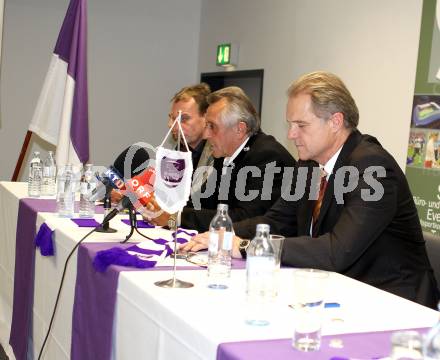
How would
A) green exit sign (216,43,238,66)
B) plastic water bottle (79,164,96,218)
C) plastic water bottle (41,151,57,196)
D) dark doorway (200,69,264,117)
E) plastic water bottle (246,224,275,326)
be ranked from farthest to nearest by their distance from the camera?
green exit sign (216,43,238,66)
dark doorway (200,69,264,117)
plastic water bottle (41,151,57,196)
plastic water bottle (79,164,96,218)
plastic water bottle (246,224,275,326)

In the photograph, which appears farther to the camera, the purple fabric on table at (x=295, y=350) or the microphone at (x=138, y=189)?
the microphone at (x=138, y=189)

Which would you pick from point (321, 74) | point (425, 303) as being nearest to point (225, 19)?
point (321, 74)

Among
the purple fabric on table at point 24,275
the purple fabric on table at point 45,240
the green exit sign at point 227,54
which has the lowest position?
the purple fabric on table at point 24,275

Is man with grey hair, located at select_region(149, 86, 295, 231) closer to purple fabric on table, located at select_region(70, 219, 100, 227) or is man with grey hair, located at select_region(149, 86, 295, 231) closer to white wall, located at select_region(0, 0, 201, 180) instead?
purple fabric on table, located at select_region(70, 219, 100, 227)

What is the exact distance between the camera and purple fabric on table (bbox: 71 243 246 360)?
1853 millimetres

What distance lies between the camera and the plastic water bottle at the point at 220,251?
1778 mm

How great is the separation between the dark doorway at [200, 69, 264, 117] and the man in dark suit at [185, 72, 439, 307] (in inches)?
132

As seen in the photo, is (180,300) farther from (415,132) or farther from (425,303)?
(415,132)

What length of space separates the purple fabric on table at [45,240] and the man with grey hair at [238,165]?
64 centimetres

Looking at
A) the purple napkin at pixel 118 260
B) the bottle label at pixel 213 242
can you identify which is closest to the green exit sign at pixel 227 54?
the purple napkin at pixel 118 260

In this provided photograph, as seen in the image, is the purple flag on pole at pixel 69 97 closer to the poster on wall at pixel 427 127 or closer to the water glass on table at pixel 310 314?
the poster on wall at pixel 427 127

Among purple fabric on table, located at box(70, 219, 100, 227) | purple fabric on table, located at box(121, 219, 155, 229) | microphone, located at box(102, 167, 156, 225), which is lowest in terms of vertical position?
purple fabric on table, located at box(121, 219, 155, 229)

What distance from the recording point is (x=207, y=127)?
322cm

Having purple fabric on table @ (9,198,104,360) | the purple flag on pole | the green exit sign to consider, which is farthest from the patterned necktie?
the green exit sign
